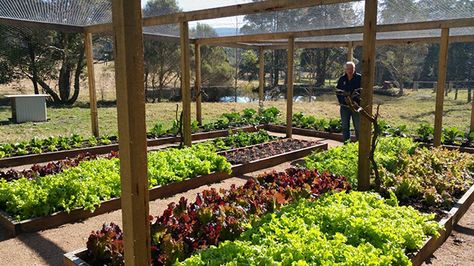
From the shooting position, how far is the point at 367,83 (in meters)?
4.82

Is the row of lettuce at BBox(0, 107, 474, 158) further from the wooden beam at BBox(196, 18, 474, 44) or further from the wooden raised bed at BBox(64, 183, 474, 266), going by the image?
the wooden raised bed at BBox(64, 183, 474, 266)

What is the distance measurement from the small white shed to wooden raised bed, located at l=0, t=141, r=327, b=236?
9.57m

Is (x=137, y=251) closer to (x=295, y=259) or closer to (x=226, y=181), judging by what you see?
(x=295, y=259)

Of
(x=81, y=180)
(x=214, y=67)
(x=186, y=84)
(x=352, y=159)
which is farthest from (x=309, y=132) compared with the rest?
(x=214, y=67)

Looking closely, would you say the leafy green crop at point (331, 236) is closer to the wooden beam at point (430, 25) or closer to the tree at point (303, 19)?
the wooden beam at point (430, 25)

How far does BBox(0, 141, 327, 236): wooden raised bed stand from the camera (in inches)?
182

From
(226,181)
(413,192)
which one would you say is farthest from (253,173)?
(413,192)

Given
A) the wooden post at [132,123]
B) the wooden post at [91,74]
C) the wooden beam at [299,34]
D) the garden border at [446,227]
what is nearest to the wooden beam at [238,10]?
the wooden post at [91,74]

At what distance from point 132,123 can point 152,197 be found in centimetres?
357

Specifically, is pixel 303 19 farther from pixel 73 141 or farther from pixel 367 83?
pixel 73 141

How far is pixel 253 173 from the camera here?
7387 mm

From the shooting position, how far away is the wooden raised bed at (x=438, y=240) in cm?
352

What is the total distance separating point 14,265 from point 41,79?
1812 centimetres

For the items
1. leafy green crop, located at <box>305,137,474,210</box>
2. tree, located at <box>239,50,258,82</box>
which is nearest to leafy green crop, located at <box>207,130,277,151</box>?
leafy green crop, located at <box>305,137,474,210</box>
